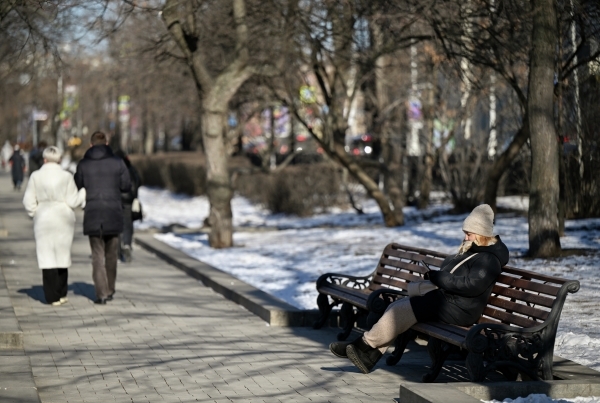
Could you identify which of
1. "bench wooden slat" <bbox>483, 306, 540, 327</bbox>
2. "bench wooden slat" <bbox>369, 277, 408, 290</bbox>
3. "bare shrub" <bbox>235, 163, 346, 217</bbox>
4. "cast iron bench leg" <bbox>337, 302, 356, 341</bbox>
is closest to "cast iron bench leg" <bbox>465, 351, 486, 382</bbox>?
"bench wooden slat" <bbox>483, 306, 540, 327</bbox>

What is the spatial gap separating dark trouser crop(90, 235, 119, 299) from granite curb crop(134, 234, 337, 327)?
129 cm

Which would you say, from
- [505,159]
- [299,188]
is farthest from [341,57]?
[299,188]

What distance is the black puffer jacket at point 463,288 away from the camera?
7.44m

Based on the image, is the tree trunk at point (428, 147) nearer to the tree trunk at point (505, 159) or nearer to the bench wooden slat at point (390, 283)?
the tree trunk at point (505, 159)

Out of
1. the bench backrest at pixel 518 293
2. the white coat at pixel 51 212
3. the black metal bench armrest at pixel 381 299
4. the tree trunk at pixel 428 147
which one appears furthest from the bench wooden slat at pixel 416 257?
the tree trunk at pixel 428 147

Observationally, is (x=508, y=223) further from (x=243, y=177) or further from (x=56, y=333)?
(x=243, y=177)

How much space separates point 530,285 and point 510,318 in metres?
0.29

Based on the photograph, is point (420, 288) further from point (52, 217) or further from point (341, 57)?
point (341, 57)

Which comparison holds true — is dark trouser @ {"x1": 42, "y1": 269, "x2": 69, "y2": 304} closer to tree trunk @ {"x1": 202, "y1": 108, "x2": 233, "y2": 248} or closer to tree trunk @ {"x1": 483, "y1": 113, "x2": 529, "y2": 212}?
tree trunk @ {"x1": 202, "y1": 108, "x2": 233, "y2": 248}

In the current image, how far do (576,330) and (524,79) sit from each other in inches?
502

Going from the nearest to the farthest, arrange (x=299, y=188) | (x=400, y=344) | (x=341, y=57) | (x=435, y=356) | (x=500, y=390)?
(x=500, y=390), (x=435, y=356), (x=400, y=344), (x=341, y=57), (x=299, y=188)

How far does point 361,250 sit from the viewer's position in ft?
52.2

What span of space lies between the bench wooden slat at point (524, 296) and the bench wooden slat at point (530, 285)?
0.12 ft

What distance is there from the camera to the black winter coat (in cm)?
1160
